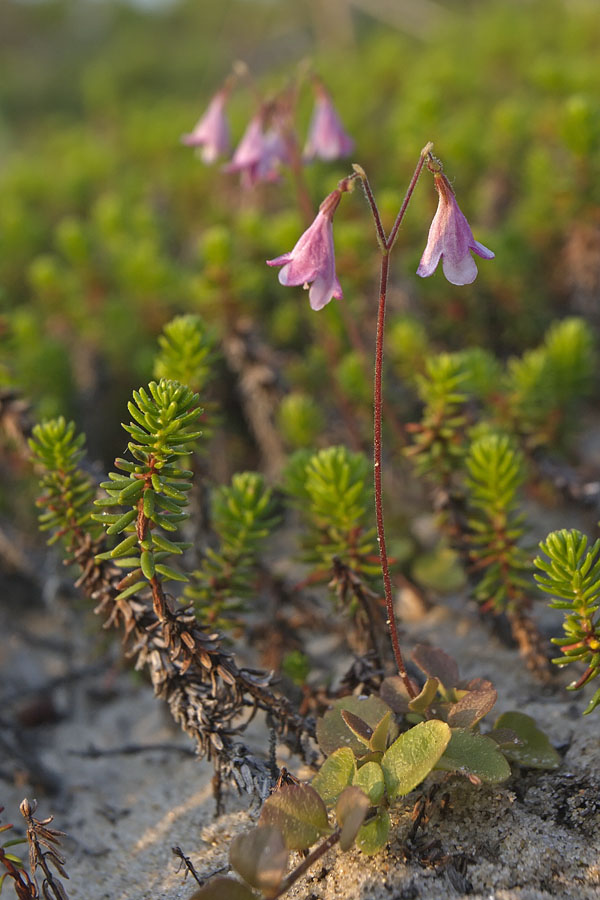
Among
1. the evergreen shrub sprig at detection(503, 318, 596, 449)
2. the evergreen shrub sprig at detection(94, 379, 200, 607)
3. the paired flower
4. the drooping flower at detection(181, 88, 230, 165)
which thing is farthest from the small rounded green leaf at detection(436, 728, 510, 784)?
the drooping flower at detection(181, 88, 230, 165)

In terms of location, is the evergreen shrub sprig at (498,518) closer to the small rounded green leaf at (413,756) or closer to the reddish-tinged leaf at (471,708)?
the reddish-tinged leaf at (471,708)

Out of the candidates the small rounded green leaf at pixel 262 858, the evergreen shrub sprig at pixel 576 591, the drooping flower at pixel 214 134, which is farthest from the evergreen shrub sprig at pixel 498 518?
the drooping flower at pixel 214 134

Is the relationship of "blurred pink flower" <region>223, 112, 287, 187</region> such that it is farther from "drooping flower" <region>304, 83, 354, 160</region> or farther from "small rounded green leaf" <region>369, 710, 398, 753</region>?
"small rounded green leaf" <region>369, 710, 398, 753</region>

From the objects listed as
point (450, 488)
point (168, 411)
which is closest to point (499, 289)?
point (450, 488)

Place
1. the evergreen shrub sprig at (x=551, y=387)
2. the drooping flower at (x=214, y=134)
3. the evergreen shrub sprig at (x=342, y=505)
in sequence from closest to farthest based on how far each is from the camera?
the evergreen shrub sprig at (x=342, y=505)
the evergreen shrub sprig at (x=551, y=387)
the drooping flower at (x=214, y=134)

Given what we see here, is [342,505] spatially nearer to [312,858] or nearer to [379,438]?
[379,438]


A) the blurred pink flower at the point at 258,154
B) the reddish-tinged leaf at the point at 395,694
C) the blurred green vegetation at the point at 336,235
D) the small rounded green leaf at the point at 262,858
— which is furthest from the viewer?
the blurred green vegetation at the point at 336,235
